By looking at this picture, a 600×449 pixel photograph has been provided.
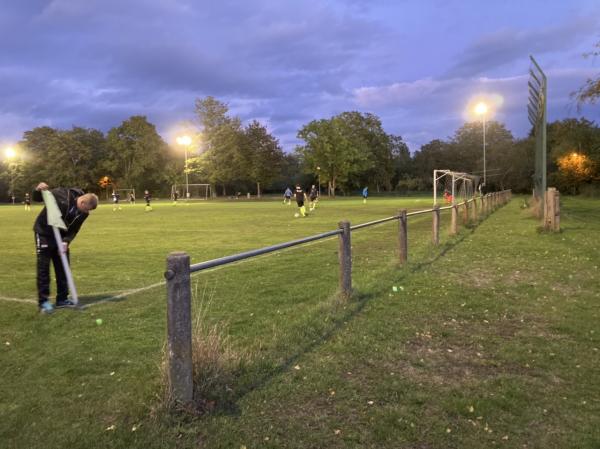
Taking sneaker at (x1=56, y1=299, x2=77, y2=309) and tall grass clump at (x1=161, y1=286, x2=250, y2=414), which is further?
sneaker at (x1=56, y1=299, x2=77, y2=309)

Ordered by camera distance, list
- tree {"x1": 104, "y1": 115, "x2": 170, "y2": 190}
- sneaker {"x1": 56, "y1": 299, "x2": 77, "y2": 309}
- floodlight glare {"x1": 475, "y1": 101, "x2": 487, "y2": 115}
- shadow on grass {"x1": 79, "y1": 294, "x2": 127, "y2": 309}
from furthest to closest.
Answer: tree {"x1": 104, "y1": 115, "x2": 170, "y2": 190} < floodlight glare {"x1": 475, "y1": 101, "x2": 487, "y2": 115} < shadow on grass {"x1": 79, "y1": 294, "x2": 127, "y2": 309} < sneaker {"x1": 56, "y1": 299, "x2": 77, "y2": 309}

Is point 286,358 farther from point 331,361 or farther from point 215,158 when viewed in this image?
point 215,158

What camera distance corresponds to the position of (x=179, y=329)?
3.33 metres

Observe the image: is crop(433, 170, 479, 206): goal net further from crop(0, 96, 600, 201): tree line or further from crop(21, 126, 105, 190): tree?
crop(21, 126, 105, 190): tree

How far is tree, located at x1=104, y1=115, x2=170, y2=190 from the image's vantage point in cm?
8319

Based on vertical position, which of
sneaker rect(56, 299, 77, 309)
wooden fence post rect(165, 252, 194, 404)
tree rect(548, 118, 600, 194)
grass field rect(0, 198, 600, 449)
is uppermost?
tree rect(548, 118, 600, 194)

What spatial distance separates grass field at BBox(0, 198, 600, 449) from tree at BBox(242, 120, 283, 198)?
6658 cm

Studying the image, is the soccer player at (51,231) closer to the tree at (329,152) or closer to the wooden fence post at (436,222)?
the wooden fence post at (436,222)

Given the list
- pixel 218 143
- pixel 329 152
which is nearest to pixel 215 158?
pixel 218 143

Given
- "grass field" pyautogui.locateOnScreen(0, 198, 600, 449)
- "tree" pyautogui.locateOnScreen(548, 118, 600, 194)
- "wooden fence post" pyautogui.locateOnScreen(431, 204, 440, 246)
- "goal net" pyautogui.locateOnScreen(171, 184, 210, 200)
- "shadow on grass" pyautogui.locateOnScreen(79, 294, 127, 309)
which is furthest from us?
"goal net" pyautogui.locateOnScreen(171, 184, 210, 200)

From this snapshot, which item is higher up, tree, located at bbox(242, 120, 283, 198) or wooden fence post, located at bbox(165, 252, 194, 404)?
tree, located at bbox(242, 120, 283, 198)

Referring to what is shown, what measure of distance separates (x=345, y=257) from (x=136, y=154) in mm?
83981

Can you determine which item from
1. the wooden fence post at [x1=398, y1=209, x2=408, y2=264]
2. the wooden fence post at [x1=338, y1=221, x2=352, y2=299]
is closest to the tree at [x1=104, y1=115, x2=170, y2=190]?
the wooden fence post at [x1=398, y1=209, x2=408, y2=264]

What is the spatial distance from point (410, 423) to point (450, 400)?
0.53 metres
